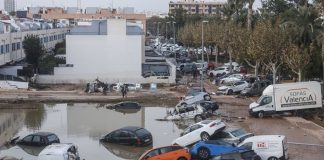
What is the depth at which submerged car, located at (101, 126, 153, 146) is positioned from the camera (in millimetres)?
29859

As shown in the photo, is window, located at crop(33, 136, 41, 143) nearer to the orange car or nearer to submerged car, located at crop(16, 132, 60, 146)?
submerged car, located at crop(16, 132, 60, 146)

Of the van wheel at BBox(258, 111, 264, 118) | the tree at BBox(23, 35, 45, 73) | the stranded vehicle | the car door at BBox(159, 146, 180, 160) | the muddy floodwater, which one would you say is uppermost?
the tree at BBox(23, 35, 45, 73)

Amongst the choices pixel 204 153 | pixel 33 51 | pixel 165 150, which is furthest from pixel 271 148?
pixel 33 51

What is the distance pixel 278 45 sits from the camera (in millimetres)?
43281

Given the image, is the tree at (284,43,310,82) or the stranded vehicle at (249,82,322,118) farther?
the tree at (284,43,310,82)

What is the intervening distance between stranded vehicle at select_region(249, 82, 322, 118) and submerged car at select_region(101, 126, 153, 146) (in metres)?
10.5

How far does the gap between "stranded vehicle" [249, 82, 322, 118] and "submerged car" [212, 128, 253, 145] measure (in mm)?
9125

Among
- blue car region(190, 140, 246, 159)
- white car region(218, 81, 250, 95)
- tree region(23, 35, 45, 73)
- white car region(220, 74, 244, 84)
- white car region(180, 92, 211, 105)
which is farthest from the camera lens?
tree region(23, 35, 45, 73)

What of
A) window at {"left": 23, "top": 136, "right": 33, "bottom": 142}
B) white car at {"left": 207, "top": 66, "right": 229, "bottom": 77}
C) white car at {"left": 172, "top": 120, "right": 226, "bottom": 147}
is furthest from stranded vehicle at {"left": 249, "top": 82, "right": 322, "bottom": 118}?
white car at {"left": 207, "top": 66, "right": 229, "bottom": 77}

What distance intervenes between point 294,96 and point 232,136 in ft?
33.8

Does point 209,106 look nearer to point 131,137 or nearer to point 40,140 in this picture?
point 131,137

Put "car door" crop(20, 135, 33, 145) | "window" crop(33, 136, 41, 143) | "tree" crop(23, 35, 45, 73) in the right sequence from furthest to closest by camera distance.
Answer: "tree" crop(23, 35, 45, 73)
"car door" crop(20, 135, 33, 145)
"window" crop(33, 136, 41, 143)

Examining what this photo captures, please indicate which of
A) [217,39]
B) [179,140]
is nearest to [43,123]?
[179,140]

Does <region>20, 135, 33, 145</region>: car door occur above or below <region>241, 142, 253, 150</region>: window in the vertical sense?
below
